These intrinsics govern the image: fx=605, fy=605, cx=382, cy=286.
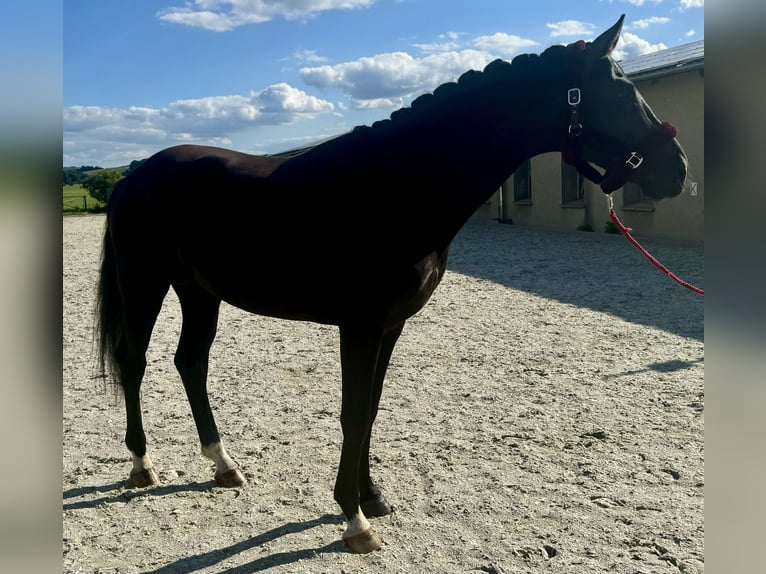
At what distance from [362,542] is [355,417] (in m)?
0.57

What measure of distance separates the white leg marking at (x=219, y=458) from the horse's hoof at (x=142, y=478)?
0.33 meters

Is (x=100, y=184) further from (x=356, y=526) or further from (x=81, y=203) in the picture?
(x=356, y=526)

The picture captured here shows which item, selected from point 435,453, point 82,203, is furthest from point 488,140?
point 82,203

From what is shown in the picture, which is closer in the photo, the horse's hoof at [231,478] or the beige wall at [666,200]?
the horse's hoof at [231,478]

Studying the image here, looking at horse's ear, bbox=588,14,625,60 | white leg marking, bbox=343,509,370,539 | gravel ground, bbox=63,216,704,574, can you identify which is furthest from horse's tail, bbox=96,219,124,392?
horse's ear, bbox=588,14,625,60

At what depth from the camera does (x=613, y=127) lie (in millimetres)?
2414

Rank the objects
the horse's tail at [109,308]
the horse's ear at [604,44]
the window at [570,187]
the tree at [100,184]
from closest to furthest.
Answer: the horse's ear at [604,44]
the horse's tail at [109,308]
the window at [570,187]
the tree at [100,184]

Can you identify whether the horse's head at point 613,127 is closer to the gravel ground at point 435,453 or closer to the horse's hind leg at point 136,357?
the gravel ground at point 435,453

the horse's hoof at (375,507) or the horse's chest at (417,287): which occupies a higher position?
the horse's chest at (417,287)

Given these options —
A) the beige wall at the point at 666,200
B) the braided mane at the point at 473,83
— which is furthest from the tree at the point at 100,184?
the braided mane at the point at 473,83

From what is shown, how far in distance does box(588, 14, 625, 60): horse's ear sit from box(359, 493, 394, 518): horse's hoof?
224cm

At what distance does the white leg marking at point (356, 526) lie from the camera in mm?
2748
